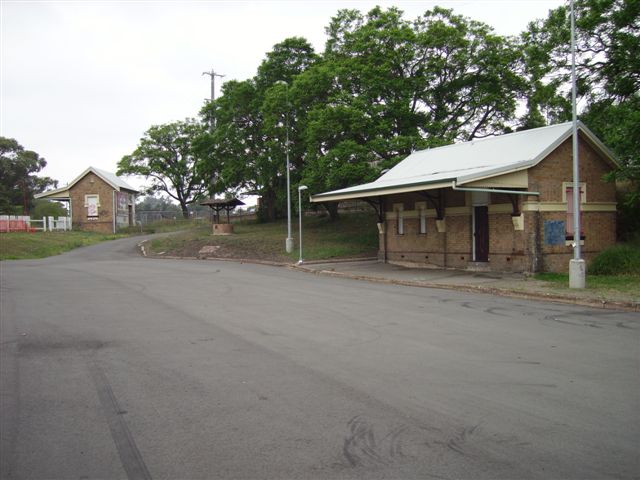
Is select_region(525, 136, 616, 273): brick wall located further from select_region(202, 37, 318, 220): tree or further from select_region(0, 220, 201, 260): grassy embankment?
select_region(0, 220, 201, 260): grassy embankment

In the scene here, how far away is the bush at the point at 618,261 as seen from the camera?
18109 mm

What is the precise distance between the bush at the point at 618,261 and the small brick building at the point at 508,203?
1135 mm

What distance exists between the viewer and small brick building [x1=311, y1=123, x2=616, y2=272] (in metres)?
19.2

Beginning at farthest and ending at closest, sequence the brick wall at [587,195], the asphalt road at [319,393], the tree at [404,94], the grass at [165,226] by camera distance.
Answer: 1. the grass at [165,226]
2. the tree at [404,94]
3. the brick wall at [587,195]
4. the asphalt road at [319,393]

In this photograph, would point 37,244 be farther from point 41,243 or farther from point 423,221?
point 423,221

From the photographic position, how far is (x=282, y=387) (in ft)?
20.0

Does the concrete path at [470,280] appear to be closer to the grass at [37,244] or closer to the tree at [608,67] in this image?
the tree at [608,67]

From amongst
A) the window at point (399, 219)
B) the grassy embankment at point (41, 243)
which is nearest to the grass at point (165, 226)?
the grassy embankment at point (41, 243)

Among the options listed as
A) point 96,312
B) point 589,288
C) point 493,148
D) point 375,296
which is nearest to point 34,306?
point 96,312

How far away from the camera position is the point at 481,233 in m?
21.2

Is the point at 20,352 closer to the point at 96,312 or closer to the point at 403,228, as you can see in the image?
the point at 96,312

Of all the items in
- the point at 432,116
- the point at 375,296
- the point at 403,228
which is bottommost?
the point at 375,296

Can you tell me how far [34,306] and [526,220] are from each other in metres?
16.0

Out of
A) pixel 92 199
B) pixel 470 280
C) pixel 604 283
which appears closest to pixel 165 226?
pixel 92 199
